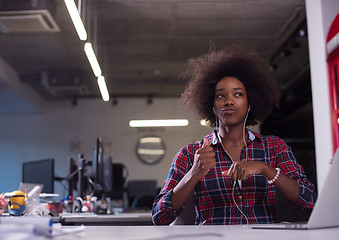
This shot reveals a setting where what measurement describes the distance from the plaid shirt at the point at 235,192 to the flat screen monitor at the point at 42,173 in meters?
1.84

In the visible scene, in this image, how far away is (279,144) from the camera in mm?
2043

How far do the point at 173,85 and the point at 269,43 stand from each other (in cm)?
283

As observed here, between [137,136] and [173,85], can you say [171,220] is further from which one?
[137,136]

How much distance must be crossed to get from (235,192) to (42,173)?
7.35 feet

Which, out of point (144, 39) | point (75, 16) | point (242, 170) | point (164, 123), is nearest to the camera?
point (242, 170)

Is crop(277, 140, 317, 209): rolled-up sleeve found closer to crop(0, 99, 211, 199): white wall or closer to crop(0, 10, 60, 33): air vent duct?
crop(0, 10, 60, 33): air vent duct

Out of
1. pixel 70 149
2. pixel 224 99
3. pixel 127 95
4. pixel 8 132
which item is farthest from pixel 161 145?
pixel 224 99

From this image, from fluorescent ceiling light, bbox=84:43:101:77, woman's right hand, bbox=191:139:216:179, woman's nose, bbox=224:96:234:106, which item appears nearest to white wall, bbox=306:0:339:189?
woman's nose, bbox=224:96:234:106

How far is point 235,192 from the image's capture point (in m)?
1.89

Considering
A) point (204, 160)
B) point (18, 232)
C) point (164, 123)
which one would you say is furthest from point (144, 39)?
point (18, 232)

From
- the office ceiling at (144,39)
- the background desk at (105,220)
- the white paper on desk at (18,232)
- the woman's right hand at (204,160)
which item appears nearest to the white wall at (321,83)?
the office ceiling at (144,39)

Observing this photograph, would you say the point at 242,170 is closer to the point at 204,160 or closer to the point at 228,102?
the point at 204,160

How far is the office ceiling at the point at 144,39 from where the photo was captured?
538 cm

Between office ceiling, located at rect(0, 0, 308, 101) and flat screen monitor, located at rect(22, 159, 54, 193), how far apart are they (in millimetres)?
1821
